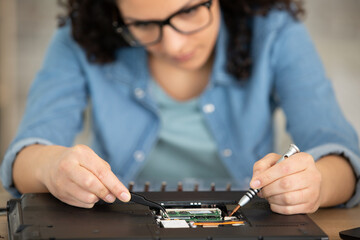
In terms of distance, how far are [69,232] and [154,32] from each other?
1.99 feet

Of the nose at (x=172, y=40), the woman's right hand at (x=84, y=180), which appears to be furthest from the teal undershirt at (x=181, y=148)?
the woman's right hand at (x=84, y=180)

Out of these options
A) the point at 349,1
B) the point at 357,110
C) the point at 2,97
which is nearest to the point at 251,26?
the point at 357,110

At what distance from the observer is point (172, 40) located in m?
1.12

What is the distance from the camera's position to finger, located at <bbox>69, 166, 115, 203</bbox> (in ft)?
2.53

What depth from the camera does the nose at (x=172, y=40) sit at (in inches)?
43.6

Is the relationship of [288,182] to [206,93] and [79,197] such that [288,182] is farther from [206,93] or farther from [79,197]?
[206,93]

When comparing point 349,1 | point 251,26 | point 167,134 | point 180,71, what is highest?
point 349,1

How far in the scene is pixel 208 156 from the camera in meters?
1.38

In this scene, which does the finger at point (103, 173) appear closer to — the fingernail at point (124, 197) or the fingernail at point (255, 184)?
the fingernail at point (124, 197)

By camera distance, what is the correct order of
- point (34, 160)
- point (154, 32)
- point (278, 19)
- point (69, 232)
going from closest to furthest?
point (69, 232)
point (34, 160)
point (154, 32)
point (278, 19)

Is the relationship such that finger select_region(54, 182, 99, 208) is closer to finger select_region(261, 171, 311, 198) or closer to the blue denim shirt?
finger select_region(261, 171, 311, 198)

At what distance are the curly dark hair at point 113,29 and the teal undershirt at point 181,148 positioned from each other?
A: 15 cm

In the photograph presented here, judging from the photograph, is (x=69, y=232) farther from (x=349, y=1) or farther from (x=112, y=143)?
(x=349, y=1)

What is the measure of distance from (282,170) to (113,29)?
2.56 ft
